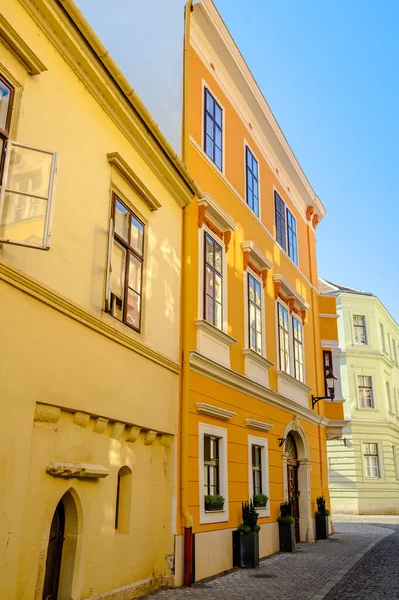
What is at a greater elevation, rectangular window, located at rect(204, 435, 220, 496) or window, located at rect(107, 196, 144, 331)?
window, located at rect(107, 196, 144, 331)

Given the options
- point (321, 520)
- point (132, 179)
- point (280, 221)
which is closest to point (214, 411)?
point (132, 179)

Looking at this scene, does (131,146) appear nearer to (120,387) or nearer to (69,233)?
(69,233)

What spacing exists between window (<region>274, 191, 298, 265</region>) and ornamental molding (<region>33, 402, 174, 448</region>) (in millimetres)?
9332

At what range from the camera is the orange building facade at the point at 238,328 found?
406 inches

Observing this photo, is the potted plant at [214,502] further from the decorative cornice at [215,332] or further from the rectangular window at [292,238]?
the rectangular window at [292,238]

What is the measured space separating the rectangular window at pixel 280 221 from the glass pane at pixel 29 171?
1158 centimetres

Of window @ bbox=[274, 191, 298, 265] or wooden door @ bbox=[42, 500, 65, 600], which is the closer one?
wooden door @ bbox=[42, 500, 65, 600]

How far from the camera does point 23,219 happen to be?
5.64 metres

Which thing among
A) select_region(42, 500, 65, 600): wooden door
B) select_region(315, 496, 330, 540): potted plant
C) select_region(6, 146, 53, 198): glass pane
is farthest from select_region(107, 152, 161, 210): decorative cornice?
select_region(315, 496, 330, 540): potted plant

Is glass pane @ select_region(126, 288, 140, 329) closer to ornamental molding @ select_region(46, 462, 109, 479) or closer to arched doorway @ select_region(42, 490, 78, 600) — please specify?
ornamental molding @ select_region(46, 462, 109, 479)

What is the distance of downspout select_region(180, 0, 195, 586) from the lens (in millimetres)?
9133

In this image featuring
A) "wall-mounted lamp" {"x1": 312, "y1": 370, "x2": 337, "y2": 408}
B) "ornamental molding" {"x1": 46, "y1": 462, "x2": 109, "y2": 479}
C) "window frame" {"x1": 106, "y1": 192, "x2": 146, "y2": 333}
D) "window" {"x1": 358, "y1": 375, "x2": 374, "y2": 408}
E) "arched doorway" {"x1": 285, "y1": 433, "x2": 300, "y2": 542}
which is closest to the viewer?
"ornamental molding" {"x1": 46, "y1": 462, "x2": 109, "y2": 479}

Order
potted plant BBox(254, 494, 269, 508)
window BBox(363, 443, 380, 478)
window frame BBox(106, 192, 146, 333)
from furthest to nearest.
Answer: window BBox(363, 443, 380, 478) → potted plant BBox(254, 494, 269, 508) → window frame BBox(106, 192, 146, 333)

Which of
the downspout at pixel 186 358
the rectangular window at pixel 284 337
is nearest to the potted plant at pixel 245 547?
the downspout at pixel 186 358
